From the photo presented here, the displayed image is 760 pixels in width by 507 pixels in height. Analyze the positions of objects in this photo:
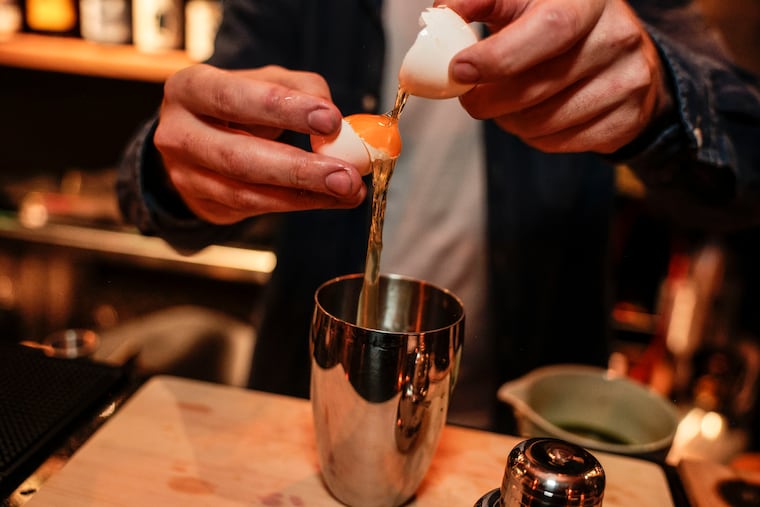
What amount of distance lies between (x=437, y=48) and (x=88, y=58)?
5.28 feet

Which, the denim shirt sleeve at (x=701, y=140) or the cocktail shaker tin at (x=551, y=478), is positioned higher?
the denim shirt sleeve at (x=701, y=140)

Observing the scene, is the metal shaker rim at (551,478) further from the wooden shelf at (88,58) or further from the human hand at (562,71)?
the wooden shelf at (88,58)

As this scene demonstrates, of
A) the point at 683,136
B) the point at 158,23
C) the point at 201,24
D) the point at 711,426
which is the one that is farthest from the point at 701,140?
the point at 158,23

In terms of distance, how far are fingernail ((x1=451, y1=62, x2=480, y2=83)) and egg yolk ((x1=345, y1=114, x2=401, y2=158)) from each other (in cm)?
9

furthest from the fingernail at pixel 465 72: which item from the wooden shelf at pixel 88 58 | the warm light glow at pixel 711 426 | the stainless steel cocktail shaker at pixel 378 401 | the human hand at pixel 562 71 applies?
the wooden shelf at pixel 88 58

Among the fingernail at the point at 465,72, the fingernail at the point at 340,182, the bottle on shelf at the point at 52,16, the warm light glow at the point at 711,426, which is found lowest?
the warm light glow at the point at 711,426

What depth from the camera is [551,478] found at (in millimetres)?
534

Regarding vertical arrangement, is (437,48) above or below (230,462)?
above

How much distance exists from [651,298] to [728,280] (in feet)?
0.68

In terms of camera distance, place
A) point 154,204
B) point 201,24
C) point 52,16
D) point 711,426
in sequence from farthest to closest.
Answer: point 52,16 → point 201,24 → point 711,426 → point 154,204

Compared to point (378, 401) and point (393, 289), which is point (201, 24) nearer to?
point (393, 289)

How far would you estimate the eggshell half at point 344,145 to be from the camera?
0.65 meters

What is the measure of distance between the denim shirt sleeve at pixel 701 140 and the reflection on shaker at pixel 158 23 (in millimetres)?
1306

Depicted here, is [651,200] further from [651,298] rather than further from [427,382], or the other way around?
[427,382]
